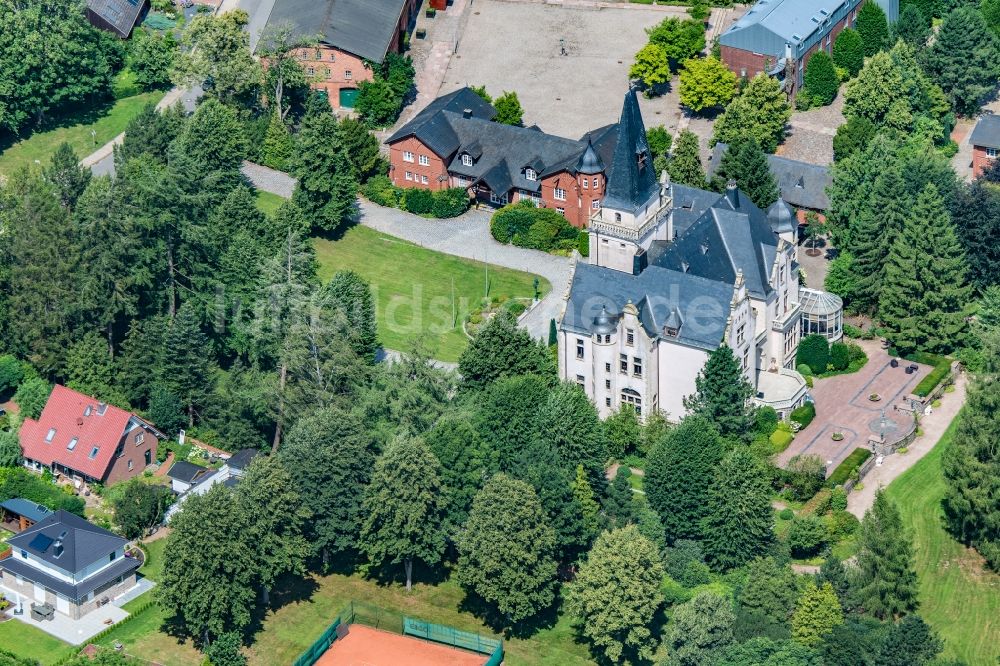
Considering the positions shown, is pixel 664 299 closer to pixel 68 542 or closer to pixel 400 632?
pixel 400 632

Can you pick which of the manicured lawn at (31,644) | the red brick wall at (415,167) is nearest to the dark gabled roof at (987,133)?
the red brick wall at (415,167)

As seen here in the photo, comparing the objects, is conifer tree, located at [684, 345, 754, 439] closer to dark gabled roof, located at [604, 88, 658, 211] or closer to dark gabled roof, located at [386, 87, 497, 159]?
dark gabled roof, located at [604, 88, 658, 211]

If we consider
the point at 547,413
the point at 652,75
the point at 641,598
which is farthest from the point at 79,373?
the point at 652,75

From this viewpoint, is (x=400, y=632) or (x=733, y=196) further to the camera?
(x=733, y=196)

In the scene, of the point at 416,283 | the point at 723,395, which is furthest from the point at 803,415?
the point at 416,283

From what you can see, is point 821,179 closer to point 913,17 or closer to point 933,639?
point 913,17

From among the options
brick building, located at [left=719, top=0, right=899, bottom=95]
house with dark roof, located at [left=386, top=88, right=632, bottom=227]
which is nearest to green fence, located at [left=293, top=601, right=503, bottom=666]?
house with dark roof, located at [left=386, top=88, right=632, bottom=227]

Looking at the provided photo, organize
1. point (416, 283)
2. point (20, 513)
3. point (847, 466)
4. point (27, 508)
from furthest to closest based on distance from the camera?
point (416, 283) < point (847, 466) < point (27, 508) < point (20, 513)

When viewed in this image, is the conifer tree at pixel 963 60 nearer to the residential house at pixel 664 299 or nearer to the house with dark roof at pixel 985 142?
the house with dark roof at pixel 985 142
